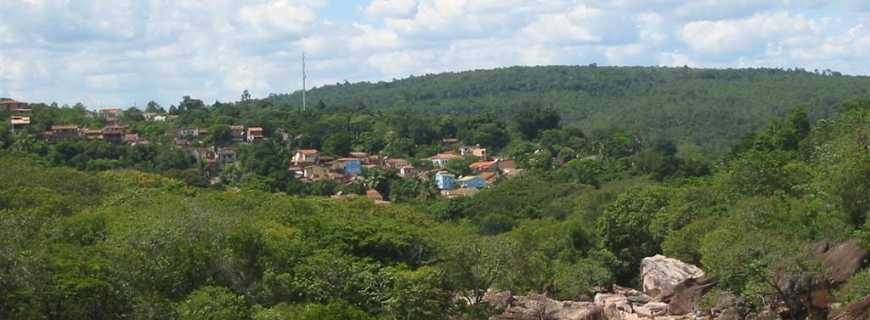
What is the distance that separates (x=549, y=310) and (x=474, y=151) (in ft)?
233

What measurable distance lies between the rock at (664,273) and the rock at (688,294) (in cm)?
109

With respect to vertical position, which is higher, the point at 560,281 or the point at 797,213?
the point at 797,213

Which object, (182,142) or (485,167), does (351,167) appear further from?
(182,142)

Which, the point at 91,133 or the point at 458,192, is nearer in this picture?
the point at 458,192

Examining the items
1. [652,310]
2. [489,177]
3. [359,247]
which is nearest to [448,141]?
[489,177]

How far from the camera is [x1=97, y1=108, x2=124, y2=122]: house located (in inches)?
4660

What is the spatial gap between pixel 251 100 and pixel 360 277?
13579 cm

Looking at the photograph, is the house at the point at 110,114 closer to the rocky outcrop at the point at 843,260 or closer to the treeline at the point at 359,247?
the treeline at the point at 359,247

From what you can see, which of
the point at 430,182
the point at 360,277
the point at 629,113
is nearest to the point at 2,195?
the point at 360,277

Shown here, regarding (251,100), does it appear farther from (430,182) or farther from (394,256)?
(394,256)

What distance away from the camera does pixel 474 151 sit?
111312 millimetres

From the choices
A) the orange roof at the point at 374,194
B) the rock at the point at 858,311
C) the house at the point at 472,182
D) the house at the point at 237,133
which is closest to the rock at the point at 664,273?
the rock at the point at 858,311

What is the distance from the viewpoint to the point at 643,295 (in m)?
45.0

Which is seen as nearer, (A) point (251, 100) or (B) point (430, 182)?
(B) point (430, 182)
